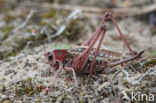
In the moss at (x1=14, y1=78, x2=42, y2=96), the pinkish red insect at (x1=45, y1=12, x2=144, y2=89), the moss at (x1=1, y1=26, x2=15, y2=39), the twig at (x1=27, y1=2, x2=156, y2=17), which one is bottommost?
the moss at (x1=14, y1=78, x2=42, y2=96)

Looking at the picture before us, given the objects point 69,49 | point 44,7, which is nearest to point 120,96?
point 69,49

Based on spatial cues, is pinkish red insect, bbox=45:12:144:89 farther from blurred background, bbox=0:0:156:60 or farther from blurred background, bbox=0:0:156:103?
blurred background, bbox=0:0:156:60

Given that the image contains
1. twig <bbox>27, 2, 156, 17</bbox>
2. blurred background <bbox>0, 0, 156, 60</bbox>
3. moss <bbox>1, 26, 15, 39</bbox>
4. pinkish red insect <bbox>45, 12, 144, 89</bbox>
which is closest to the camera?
pinkish red insect <bbox>45, 12, 144, 89</bbox>

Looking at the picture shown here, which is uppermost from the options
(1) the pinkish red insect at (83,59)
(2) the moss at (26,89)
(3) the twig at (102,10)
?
(3) the twig at (102,10)

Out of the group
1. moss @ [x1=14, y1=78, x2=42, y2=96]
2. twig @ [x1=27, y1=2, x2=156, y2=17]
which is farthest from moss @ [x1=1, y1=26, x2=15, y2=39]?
moss @ [x1=14, y1=78, x2=42, y2=96]

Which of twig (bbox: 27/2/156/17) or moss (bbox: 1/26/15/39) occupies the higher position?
twig (bbox: 27/2/156/17)

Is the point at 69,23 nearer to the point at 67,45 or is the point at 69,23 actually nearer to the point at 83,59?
the point at 67,45

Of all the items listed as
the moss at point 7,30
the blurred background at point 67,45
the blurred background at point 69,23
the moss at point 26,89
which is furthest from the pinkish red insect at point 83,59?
the moss at point 7,30

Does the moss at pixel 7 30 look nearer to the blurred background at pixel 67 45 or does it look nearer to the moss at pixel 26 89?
the blurred background at pixel 67 45

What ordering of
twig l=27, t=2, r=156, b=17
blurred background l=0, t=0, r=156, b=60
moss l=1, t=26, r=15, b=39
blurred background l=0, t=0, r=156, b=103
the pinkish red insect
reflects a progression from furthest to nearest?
twig l=27, t=2, r=156, b=17
moss l=1, t=26, r=15, b=39
blurred background l=0, t=0, r=156, b=60
the pinkish red insect
blurred background l=0, t=0, r=156, b=103
